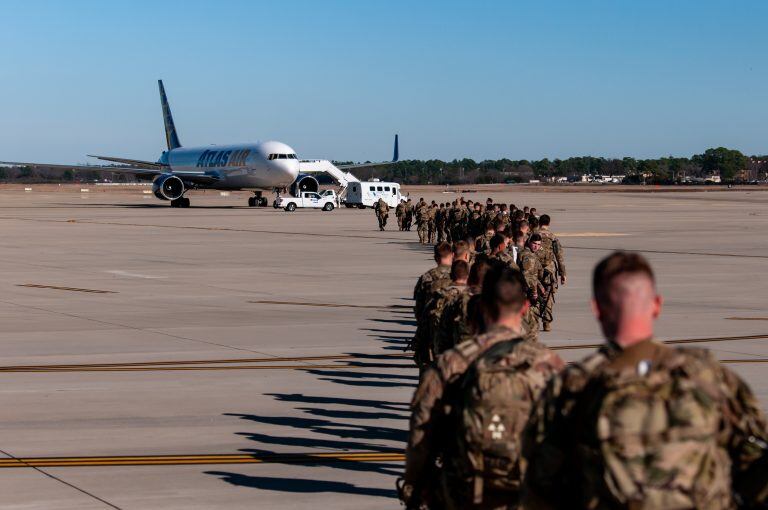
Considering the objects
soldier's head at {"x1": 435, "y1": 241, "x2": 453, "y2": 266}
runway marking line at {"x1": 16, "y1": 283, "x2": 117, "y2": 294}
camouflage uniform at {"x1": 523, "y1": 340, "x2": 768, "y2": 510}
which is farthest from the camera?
runway marking line at {"x1": 16, "y1": 283, "x2": 117, "y2": 294}

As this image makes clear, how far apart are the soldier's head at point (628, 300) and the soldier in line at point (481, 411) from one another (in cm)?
143

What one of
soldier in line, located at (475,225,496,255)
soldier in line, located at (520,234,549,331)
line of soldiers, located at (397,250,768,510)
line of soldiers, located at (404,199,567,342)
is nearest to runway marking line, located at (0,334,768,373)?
soldier in line, located at (520,234,549,331)

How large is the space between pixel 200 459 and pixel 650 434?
21.8 feet

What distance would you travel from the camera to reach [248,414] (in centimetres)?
1234

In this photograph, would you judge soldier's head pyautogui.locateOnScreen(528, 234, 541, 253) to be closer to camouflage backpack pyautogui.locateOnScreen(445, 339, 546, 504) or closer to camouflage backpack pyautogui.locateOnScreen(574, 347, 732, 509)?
camouflage backpack pyautogui.locateOnScreen(445, 339, 546, 504)

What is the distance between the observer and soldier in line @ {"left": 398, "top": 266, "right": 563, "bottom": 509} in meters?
5.67

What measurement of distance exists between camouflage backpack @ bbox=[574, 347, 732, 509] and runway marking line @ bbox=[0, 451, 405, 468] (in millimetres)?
6326

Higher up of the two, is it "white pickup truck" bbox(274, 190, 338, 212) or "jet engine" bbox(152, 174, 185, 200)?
"jet engine" bbox(152, 174, 185, 200)

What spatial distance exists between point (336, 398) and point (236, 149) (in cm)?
6786

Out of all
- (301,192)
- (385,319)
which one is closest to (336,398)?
(385,319)

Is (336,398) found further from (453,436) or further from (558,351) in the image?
(453,436)

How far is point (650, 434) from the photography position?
162 inches

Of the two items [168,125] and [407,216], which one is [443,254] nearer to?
[407,216]

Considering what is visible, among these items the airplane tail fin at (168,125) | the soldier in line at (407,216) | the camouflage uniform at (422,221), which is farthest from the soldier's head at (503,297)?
the airplane tail fin at (168,125)
